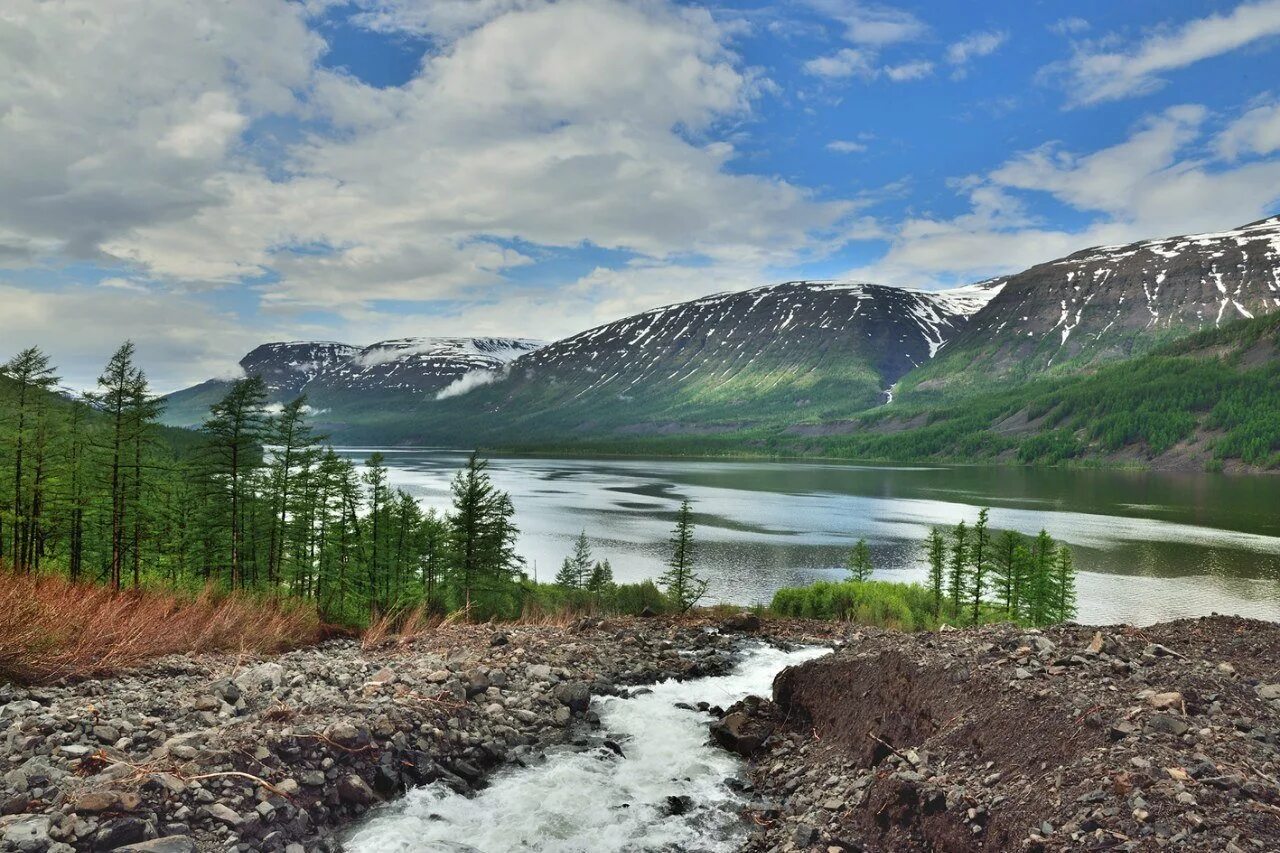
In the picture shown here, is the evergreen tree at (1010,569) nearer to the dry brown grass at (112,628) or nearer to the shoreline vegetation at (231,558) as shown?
the shoreline vegetation at (231,558)

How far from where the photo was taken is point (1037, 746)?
8297mm

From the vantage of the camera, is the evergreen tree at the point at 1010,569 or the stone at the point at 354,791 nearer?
the stone at the point at 354,791

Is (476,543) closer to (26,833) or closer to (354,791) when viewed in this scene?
(354,791)

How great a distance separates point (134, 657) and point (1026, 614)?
47.4 meters

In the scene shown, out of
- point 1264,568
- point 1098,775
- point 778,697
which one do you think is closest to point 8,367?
point 778,697

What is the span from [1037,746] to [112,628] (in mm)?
15478

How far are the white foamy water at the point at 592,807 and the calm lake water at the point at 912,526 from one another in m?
41.3

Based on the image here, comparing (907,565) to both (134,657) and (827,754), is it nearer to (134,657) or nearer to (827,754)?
(827,754)

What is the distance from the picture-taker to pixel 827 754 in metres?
11.6

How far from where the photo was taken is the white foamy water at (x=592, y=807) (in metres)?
9.47

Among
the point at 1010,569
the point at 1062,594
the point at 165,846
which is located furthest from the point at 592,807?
the point at 1010,569

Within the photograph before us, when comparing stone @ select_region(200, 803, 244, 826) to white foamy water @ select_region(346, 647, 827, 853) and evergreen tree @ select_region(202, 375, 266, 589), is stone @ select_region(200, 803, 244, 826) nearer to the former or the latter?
white foamy water @ select_region(346, 647, 827, 853)

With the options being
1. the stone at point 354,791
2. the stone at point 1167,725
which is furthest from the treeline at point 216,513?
the stone at point 1167,725

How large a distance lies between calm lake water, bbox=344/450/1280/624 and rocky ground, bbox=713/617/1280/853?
41.7 metres
